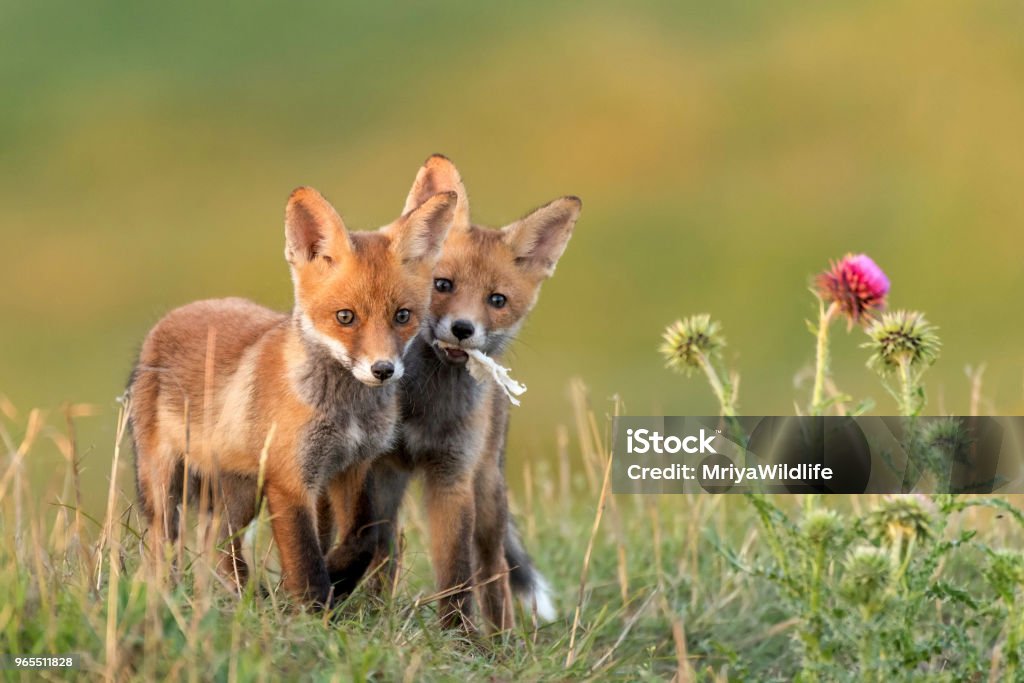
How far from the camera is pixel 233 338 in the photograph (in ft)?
17.5

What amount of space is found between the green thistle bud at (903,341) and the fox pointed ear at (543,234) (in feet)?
5.25

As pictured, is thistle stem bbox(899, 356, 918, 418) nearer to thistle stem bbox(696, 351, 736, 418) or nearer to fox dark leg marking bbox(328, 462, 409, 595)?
thistle stem bbox(696, 351, 736, 418)

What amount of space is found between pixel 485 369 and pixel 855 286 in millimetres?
1410

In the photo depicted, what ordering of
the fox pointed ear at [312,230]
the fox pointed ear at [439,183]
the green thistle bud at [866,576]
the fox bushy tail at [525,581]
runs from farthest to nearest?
the fox bushy tail at [525,581] < the fox pointed ear at [439,183] < the fox pointed ear at [312,230] < the green thistle bud at [866,576]

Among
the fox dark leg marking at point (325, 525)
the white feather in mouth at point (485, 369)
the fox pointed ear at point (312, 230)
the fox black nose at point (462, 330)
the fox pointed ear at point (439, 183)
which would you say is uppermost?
the fox pointed ear at point (439, 183)

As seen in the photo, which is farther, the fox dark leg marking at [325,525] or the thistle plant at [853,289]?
the fox dark leg marking at [325,525]

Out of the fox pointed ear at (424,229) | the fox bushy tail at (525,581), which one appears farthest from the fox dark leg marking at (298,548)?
the fox bushy tail at (525,581)

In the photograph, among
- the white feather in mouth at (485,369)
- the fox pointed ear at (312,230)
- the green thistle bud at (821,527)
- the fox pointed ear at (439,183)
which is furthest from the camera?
the fox pointed ear at (439,183)

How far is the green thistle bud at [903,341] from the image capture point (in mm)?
4441

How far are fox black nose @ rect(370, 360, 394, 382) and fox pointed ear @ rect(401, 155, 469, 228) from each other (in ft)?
4.14

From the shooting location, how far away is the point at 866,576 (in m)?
3.96

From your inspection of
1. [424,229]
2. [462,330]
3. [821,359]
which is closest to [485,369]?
[462,330]

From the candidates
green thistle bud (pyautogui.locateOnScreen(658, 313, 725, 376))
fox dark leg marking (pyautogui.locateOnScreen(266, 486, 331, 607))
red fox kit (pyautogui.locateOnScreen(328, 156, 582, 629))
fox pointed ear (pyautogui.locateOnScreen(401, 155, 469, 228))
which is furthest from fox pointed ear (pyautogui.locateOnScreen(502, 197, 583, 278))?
fox dark leg marking (pyautogui.locateOnScreen(266, 486, 331, 607))

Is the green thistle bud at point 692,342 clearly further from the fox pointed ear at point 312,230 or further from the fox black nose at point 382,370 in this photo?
the fox pointed ear at point 312,230
